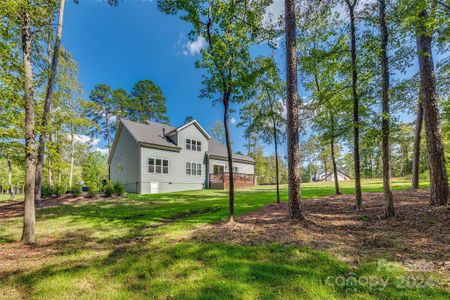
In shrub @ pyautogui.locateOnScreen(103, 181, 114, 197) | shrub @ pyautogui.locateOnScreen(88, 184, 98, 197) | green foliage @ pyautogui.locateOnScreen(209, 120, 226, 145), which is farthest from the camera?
green foliage @ pyautogui.locateOnScreen(209, 120, 226, 145)

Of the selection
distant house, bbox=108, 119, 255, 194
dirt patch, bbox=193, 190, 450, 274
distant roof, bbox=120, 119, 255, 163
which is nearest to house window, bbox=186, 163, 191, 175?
distant house, bbox=108, 119, 255, 194

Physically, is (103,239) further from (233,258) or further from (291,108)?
(291,108)

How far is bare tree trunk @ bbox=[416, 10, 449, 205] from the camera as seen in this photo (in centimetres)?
623

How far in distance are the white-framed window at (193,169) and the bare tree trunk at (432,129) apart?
17.8 meters

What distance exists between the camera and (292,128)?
19.5ft

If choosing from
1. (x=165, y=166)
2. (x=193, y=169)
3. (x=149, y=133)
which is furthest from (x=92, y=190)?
(x=193, y=169)

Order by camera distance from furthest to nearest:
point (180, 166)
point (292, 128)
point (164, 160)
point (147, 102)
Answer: point (147, 102), point (180, 166), point (164, 160), point (292, 128)

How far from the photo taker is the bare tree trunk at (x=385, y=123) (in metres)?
5.75

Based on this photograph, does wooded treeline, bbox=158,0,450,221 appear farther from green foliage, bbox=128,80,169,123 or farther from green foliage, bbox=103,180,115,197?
green foliage, bbox=128,80,169,123

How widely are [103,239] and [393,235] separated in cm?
718

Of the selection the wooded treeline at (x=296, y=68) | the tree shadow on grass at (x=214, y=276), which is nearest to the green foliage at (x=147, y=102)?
the wooded treeline at (x=296, y=68)

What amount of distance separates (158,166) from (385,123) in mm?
16679

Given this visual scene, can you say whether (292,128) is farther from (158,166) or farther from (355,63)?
(158,166)

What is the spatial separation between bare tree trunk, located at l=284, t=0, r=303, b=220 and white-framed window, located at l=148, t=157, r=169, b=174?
14587 mm
